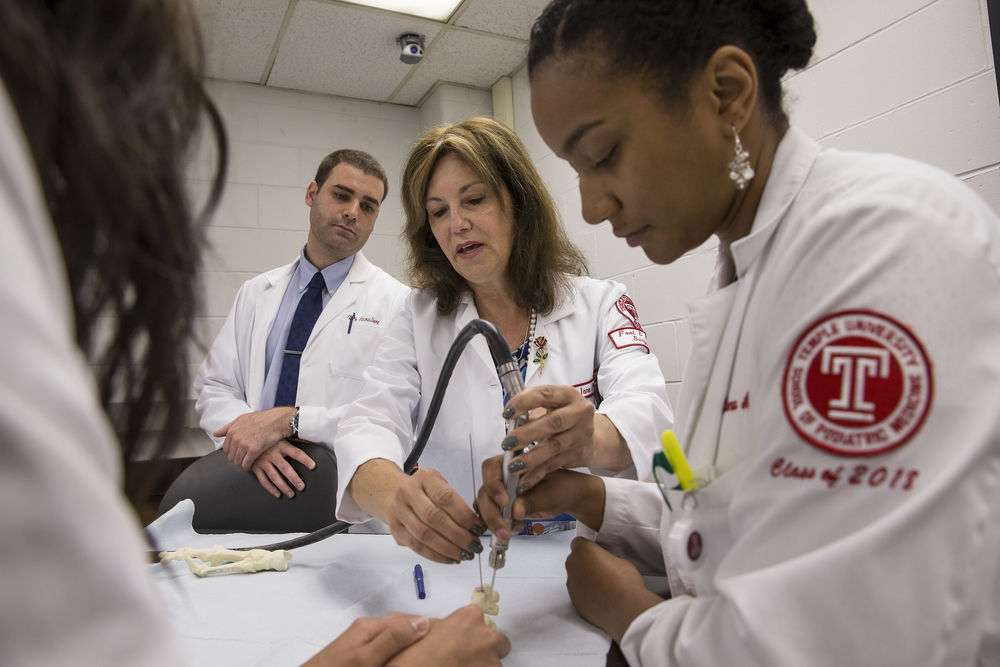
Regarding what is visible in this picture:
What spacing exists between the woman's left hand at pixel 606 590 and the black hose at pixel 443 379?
0.31 m

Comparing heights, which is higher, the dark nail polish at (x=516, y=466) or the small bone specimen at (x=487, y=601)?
the dark nail polish at (x=516, y=466)

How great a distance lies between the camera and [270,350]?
261cm

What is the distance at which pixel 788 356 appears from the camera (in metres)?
0.56

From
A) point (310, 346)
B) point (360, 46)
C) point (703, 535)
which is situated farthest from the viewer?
point (360, 46)

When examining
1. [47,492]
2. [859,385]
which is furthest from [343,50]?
[47,492]

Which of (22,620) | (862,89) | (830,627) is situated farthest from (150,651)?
(862,89)

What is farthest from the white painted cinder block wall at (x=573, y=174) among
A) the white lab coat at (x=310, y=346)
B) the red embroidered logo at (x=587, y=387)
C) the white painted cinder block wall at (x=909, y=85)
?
the red embroidered logo at (x=587, y=387)

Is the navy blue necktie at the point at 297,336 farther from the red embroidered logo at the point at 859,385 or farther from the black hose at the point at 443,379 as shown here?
the red embroidered logo at the point at 859,385

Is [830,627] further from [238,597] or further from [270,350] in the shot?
[270,350]

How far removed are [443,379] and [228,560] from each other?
1.71 ft

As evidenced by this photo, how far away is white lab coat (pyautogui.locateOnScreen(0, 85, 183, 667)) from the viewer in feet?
0.66

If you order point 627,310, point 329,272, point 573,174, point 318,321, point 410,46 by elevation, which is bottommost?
point 627,310

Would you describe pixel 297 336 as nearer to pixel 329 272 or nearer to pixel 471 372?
pixel 329 272

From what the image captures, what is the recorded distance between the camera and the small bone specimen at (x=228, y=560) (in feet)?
3.64
